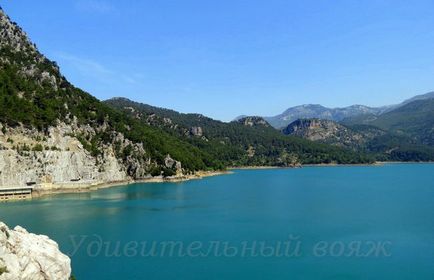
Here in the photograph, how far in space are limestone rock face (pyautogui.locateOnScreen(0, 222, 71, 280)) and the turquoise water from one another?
8.79 metres

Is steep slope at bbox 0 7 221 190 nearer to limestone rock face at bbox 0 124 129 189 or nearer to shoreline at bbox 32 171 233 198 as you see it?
limestone rock face at bbox 0 124 129 189

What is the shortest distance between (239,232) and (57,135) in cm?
7568

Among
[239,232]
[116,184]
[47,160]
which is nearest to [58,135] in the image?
[47,160]

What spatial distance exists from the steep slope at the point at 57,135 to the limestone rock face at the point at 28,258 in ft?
259

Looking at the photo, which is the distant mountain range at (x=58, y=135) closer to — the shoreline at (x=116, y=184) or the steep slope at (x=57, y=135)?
the steep slope at (x=57, y=135)

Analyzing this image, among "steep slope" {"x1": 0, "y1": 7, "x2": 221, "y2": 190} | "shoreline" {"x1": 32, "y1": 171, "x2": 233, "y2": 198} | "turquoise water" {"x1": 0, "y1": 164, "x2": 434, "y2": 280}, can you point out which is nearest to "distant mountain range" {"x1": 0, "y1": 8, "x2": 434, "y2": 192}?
"steep slope" {"x1": 0, "y1": 7, "x2": 221, "y2": 190}

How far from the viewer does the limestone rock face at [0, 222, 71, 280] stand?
31.9 metres

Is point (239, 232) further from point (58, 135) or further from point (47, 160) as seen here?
point (58, 135)

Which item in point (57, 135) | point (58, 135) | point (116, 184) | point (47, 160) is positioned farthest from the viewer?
point (116, 184)

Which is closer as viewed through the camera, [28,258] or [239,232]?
[28,258]

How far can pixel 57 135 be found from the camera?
412 ft

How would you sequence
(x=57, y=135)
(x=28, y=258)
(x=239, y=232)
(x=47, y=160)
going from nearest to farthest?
(x=28, y=258) → (x=239, y=232) → (x=47, y=160) → (x=57, y=135)

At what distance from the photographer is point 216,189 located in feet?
435

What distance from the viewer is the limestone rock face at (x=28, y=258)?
3192 cm
